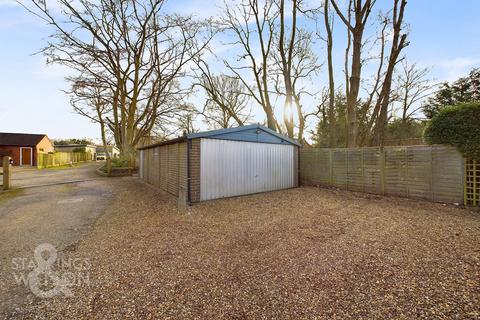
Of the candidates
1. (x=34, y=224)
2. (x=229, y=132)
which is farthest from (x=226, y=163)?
(x=34, y=224)

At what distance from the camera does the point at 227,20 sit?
1438cm

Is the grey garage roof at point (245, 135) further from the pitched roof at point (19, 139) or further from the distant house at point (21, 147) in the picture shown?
the pitched roof at point (19, 139)

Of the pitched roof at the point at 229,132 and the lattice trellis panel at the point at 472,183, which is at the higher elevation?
the pitched roof at the point at 229,132

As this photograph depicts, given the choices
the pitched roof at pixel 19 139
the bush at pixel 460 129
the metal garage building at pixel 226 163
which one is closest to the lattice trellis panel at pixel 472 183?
the bush at pixel 460 129

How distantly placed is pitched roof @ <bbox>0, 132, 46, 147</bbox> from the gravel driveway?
29.8 metres

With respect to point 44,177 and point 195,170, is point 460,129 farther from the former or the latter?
point 44,177

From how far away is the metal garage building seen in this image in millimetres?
6844

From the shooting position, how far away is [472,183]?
5738mm

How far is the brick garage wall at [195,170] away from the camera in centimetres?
671

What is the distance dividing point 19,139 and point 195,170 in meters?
A: 31.5

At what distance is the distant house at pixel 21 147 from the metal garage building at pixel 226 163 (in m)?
25.4

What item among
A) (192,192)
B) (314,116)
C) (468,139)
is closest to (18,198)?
(192,192)

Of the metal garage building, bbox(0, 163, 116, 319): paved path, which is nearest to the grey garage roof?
the metal garage building

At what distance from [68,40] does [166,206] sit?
1428 centimetres
